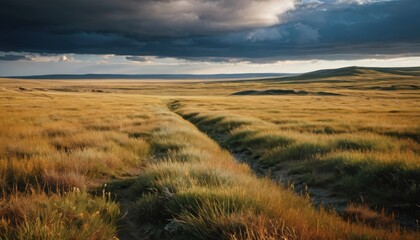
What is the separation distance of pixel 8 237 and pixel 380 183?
29.7ft

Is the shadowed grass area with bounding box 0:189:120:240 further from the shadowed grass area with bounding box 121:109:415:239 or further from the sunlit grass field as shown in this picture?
the shadowed grass area with bounding box 121:109:415:239

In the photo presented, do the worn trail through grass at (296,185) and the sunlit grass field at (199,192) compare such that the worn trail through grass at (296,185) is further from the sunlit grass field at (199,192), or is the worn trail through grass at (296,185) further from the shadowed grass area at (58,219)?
the shadowed grass area at (58,219)

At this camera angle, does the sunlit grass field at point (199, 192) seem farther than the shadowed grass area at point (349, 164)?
No

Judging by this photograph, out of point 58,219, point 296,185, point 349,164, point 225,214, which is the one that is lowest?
point 296,185

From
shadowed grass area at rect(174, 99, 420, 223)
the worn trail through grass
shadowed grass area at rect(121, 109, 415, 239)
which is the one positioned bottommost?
the worn trail through grass

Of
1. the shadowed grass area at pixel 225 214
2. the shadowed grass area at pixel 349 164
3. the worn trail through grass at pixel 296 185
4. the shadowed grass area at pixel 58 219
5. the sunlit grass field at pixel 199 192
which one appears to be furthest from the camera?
the shadowed grass area at pixel 349 164

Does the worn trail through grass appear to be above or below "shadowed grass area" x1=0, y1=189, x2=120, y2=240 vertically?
below

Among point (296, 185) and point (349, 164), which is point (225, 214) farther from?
point (349, 164)

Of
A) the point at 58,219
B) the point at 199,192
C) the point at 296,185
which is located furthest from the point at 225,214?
the point at 296,185

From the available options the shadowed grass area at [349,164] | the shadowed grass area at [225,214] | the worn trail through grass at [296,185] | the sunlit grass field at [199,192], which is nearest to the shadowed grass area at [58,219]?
the sunlit grass field at [199,192]

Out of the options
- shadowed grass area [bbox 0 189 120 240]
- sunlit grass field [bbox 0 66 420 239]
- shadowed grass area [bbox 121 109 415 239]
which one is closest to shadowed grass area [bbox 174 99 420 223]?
sunlit grass field [bbox 0 66 420 239]

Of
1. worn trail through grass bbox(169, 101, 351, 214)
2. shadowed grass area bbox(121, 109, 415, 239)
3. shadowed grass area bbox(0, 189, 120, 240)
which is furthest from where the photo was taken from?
worn trail through grass bbox(169, 101, 351, 214)

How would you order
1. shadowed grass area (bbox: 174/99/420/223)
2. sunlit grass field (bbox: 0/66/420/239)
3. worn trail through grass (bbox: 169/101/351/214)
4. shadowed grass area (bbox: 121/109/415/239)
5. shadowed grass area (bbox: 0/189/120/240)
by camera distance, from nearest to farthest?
shadowed grass area (bbox: 0/189/120/240)
shadowed grass area (bbox: 121/109/415/239)
sunlit grass field (bbox: 0/66/420/239)
worn trail through grass (bbox: 169/101/351/214)
shadowed grass area (bbox: 174/99/420/223)

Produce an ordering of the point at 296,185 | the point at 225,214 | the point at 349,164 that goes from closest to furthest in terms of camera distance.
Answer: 1. the point at 225,214
2. the point at 296,185
3. the point at 349,164
